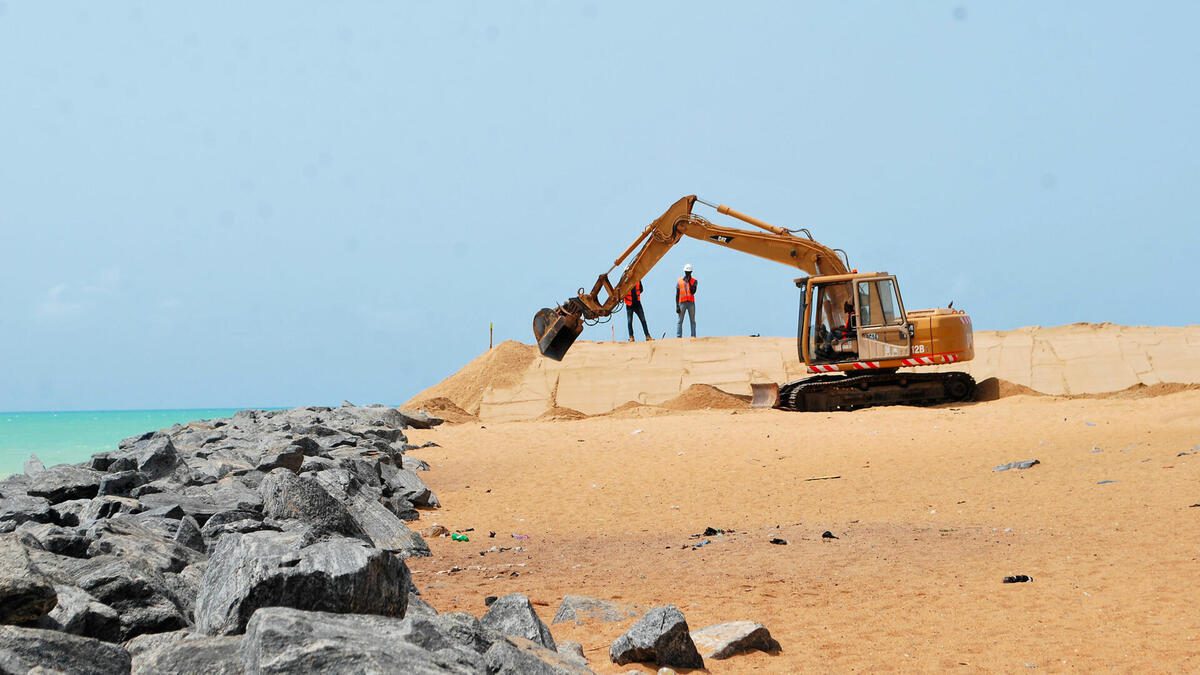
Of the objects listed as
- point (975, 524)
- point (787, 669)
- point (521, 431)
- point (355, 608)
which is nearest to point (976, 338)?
point (521, 431)

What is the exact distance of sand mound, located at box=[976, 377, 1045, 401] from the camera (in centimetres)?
2095

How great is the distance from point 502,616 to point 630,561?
3382 millimetres

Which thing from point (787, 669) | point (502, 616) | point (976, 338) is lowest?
point (787, 669)

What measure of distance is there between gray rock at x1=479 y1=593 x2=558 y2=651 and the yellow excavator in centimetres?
1561

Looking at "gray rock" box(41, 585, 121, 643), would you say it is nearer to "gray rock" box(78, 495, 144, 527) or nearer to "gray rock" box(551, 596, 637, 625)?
"gray rock" box(551, 596, 637, 625)

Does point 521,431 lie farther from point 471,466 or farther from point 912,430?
point 912,430

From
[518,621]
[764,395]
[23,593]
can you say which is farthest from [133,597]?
[764,395]

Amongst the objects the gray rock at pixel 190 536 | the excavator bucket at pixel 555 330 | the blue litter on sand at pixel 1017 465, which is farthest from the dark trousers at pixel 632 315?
the gray rock at pixel 190 536

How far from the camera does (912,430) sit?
16.1 m

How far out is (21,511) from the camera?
20.9 ft

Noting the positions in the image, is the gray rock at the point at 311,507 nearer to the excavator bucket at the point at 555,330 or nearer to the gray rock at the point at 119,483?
the gray rock at the point at 119,483

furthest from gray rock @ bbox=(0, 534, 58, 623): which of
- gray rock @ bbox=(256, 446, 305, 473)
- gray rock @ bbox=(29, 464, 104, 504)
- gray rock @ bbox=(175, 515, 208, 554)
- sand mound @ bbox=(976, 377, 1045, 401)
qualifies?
sand mound @ bbox=(976, 377, 1045, 401)

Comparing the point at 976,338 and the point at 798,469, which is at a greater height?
the point at 976,338

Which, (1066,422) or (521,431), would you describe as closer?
(1066,422)
